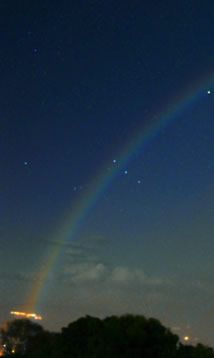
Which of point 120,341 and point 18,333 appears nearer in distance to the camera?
point 120,341

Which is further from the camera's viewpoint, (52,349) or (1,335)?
(1,335)

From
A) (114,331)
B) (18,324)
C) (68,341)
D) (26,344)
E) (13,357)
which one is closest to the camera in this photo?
(114,331)

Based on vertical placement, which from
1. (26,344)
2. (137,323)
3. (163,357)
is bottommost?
(163,357)

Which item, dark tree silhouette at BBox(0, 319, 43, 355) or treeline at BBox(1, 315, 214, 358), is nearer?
treeline at BBox(1, 315, 214, 358)

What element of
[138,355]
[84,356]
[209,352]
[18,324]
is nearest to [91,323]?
[84,356]

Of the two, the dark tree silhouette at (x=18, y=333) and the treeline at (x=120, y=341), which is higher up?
the dark tree silhouette at (x=18, y=333)

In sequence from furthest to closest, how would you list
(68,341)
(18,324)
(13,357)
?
1. (18,324)
2. (13,357)
3. (68,341)

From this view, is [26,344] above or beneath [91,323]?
above

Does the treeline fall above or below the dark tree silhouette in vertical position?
below

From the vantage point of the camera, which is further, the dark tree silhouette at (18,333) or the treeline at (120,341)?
the dark tree silhouette at (18,333)

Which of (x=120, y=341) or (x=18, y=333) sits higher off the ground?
(x=18, y=333)

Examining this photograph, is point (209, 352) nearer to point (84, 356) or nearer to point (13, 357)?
point (84, 356)
